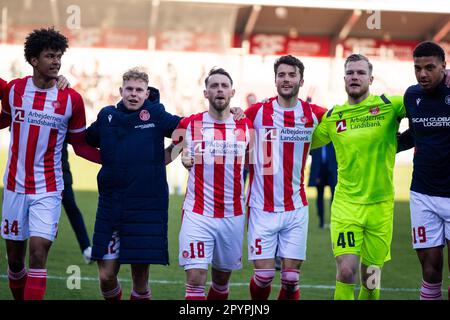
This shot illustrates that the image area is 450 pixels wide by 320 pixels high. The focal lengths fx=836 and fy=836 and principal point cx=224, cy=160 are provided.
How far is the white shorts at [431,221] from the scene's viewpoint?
659cm

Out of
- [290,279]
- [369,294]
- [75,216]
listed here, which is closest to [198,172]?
[290,279]

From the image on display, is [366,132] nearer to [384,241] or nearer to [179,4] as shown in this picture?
[384,241]

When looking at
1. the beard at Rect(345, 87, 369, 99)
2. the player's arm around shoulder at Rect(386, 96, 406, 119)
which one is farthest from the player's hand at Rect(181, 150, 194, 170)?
the player's arm around shoulder at Rect(386, 96, 406, 119)

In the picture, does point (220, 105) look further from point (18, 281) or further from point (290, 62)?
point (18, 281)

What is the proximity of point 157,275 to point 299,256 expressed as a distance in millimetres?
2933

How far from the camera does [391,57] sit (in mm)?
31922

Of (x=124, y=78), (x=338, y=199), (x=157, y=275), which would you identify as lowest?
(x=157, y=275)

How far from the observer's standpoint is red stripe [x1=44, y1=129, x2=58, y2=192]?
682 centimetres

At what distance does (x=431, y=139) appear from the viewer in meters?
6.59

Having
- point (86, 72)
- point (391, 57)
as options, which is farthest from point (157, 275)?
point (391, 57)

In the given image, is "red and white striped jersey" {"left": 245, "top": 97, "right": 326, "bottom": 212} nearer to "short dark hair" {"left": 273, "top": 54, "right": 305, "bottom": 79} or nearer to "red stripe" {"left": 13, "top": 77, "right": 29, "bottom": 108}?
"short dark hair" {"left": 273, "top": 54, "right": 305, "bottom": 79}

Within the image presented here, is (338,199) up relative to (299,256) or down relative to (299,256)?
up

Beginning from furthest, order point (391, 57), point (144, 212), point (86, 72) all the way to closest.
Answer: point (391, 57) < point (86, 72) < point (144, 212)

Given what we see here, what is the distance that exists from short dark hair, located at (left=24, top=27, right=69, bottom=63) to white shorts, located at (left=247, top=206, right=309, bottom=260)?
215 cm
